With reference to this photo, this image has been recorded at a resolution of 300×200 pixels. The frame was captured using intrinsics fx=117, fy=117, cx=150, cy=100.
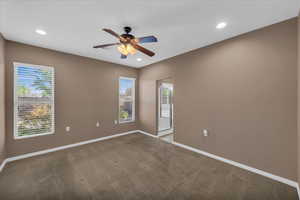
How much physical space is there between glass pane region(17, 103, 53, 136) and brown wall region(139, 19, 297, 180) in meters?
3.62

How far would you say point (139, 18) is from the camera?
1.92m

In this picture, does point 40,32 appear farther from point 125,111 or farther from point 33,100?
point 125,111

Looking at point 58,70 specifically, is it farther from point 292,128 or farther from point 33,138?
point 292,128

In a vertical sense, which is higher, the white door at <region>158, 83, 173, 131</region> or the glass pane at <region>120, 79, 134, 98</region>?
the glass pane at <region>120, 79, 134, 98</region>

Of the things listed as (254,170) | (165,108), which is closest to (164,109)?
(165,108)

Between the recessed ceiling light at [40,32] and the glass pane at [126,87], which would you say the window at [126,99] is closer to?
the glass pane at [126,87]

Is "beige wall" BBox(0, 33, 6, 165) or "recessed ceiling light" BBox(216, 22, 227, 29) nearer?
"recessed ceiling light" BBox(216, 22, 227, 29)

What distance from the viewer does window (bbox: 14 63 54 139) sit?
8.89 ft

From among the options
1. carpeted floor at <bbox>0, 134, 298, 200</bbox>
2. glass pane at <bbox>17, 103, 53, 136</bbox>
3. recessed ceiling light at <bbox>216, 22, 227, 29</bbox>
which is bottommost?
carpeted floor at <bbox>0, 134, 298, 200</bbox>

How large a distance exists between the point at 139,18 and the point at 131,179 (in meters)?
2.74

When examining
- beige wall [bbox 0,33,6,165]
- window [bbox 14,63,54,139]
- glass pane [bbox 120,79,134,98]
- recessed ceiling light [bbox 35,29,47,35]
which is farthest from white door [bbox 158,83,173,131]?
beige wall [bbox 0,33,6,165]

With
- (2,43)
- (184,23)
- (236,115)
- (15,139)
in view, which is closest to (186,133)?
(236,115)

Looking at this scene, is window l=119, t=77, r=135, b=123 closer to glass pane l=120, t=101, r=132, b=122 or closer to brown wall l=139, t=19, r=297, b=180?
glass pane l=120, t=101, r=132, b=122

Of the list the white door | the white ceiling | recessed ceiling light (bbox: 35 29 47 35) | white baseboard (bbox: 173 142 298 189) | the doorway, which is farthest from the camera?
the white door
